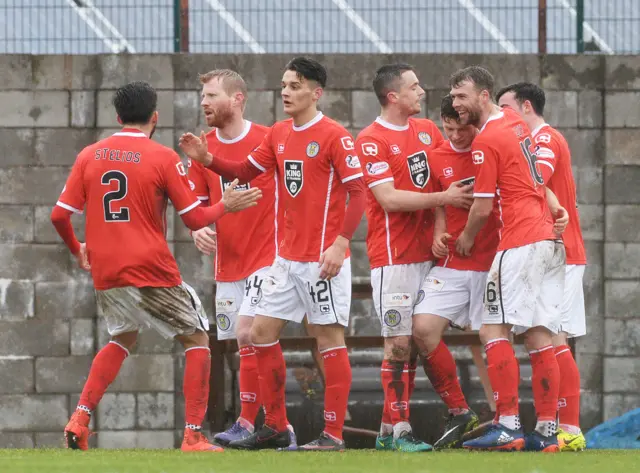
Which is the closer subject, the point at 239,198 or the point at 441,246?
the point at 239,198

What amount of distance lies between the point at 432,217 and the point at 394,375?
99 centimetres

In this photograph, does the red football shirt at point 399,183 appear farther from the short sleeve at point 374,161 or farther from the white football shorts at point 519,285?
the white football shorts at point 519,285

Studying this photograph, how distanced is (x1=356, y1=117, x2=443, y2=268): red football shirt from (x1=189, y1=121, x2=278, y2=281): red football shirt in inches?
30.0

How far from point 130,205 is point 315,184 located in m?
1.07

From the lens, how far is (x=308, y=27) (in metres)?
12.2

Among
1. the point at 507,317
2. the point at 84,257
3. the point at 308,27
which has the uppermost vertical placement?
Result: the point at 308,27

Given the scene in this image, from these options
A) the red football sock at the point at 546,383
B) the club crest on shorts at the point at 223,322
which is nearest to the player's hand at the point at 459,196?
the red football sock at the point at 546,383

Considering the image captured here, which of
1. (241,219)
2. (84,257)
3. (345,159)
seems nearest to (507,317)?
(345,159)

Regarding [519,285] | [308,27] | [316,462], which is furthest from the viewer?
[308,27]

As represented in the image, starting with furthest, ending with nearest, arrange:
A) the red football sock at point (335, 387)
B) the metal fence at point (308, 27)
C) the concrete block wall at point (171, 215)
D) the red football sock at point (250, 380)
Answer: the metal fence at point (308, 27) < the concrete block wall at point (171, 215) < the red football sock at point (250, 380) < the red football sock at point (335, 387)

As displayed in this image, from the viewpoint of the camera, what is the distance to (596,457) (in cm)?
793

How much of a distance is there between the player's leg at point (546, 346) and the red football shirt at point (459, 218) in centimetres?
40

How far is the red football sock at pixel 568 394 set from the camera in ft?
28.8

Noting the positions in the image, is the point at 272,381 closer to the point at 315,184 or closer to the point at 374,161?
the point at 315,184
